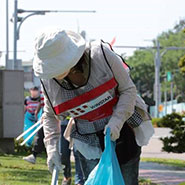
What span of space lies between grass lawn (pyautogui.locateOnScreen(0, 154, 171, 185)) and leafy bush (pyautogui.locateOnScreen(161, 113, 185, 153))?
7.73 feet

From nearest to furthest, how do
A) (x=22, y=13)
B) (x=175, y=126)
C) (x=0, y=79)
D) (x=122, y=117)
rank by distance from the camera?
(x=122, y=117) < (x=175, y=126) < (x=0, y=79) < (x=22, y=13)

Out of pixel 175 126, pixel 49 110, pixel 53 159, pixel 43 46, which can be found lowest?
pixel 175 126

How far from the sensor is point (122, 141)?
4.70 m

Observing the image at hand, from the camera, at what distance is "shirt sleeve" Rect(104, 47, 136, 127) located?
4.47 metres

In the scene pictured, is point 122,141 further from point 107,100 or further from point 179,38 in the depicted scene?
point 179,38

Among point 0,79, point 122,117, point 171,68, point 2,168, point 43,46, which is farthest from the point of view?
point 171,68

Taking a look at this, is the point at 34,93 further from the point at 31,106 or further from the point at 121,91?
the point at 121,91

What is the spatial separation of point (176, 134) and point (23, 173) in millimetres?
3954

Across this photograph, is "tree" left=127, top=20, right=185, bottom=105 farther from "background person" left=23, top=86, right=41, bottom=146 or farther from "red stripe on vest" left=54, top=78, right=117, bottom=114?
"red stripe on vest" left=54, top=78, right=117, bottom=114

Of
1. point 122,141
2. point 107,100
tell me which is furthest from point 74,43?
point 122,141

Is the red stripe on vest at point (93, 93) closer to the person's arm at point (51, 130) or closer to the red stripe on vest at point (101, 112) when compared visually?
the red stripe on vest at point (101, 112)

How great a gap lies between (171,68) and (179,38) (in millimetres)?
3997

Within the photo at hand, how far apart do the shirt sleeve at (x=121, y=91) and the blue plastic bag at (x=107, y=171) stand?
5.5 inches

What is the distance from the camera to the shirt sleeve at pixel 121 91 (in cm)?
447
